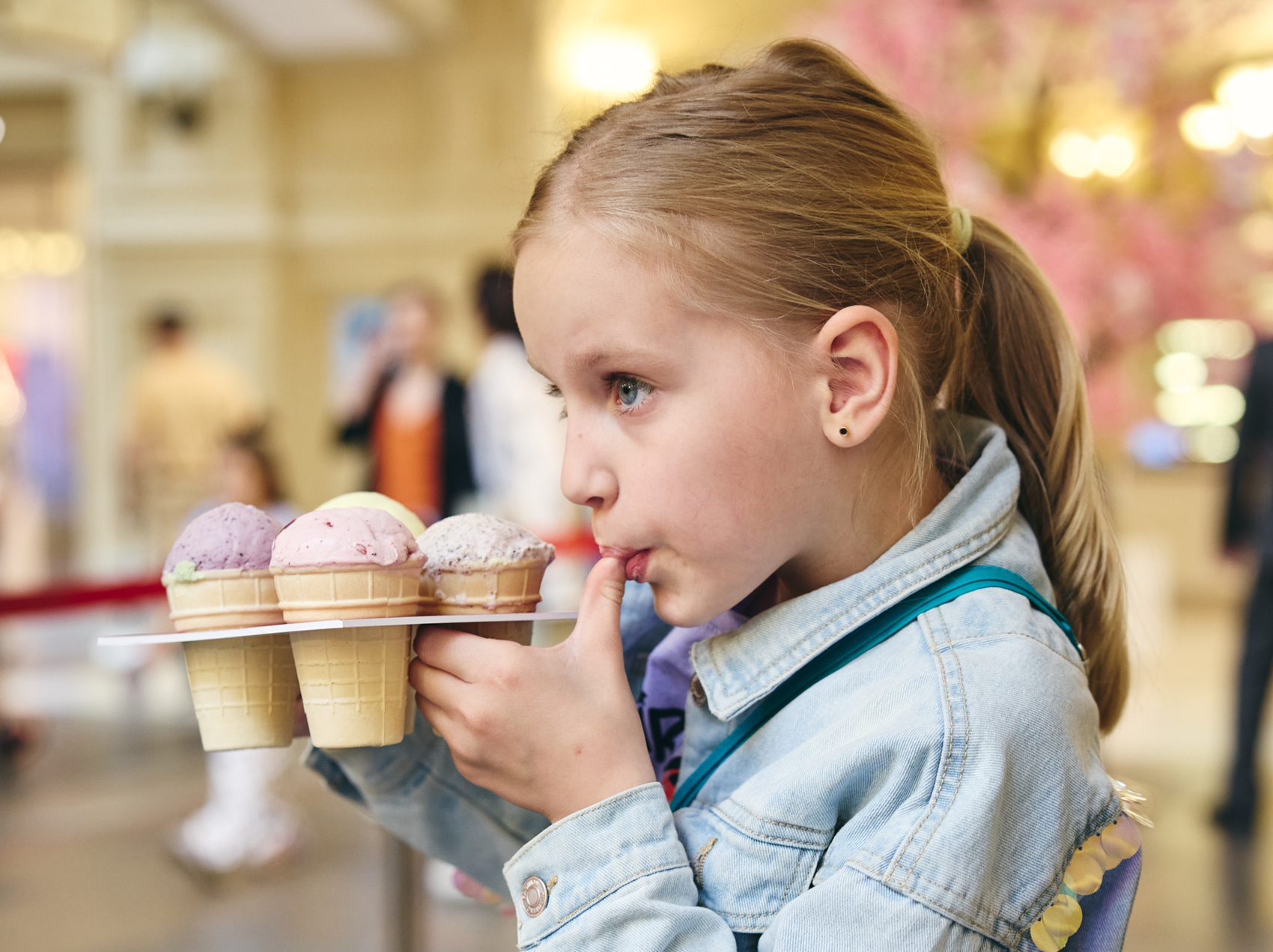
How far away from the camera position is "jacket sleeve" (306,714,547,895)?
116 cm

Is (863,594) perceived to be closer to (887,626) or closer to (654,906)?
(887,626)

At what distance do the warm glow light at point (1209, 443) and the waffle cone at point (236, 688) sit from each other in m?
12.7

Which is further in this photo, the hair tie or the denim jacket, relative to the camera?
the hair tie

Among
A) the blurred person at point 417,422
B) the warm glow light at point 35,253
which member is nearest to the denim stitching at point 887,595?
the blurred person at point 417,422

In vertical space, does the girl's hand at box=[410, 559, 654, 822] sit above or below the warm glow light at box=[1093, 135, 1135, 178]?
below

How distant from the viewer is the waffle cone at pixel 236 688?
1022mm

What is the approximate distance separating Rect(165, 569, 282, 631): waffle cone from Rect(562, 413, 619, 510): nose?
0.99 ft

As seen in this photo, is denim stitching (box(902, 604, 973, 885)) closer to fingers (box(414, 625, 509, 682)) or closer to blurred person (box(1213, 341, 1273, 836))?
fingers (box(414, 625, 509, 682))

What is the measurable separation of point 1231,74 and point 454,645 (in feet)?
16.9

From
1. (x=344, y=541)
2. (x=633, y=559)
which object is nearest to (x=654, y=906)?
(x=633, y=559)

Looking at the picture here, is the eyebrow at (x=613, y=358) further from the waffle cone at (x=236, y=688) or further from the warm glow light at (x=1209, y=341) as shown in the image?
the warm glow light at (x=1209, y=341)

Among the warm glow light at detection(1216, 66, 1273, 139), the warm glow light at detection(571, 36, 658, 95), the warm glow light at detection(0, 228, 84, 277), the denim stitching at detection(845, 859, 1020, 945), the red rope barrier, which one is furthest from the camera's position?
the warm glow light at detection(0, 228, 84, 277)

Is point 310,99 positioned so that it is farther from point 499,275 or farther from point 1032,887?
point 1032,887

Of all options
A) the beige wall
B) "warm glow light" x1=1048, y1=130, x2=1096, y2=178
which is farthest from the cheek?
the beige wall
